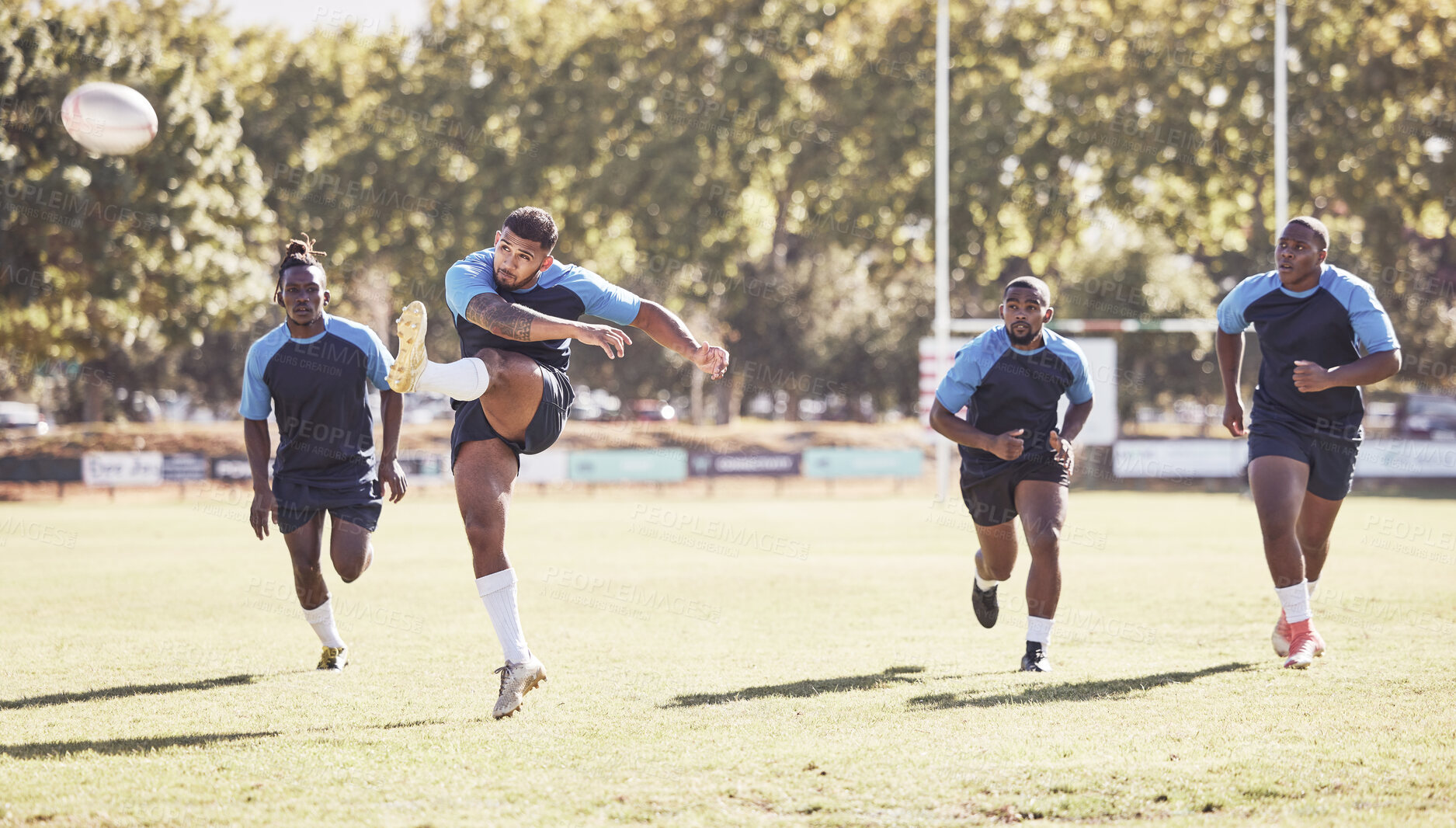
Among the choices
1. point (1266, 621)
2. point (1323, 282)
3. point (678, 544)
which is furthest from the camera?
A: point (678, 544)

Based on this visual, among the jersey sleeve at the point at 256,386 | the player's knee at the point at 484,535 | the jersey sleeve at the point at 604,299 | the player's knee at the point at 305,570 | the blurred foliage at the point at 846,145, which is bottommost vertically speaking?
the player's knee at the point at 305,570

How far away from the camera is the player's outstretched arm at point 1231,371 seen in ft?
24.0

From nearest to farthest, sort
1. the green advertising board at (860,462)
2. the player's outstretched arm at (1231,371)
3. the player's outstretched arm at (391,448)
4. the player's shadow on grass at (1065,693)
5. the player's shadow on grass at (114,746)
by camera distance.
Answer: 1. the player's shadow on grass at (114,746)
2. the player's shadow on grass at (1065,693)
3. the player's outstretched arm at (391,448)
4. the player's outstretched arm at (1231,371)
5. the green advertising board at (860,462)

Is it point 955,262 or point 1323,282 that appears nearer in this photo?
point 1323,282

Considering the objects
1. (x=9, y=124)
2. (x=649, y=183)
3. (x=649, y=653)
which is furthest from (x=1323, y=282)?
(x=649, y=183)

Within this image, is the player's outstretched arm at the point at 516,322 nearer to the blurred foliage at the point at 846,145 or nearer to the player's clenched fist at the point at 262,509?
the player's clenched fist at the point at 262,509

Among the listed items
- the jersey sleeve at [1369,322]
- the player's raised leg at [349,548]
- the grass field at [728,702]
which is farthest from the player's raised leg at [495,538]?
the jersey sleeve at [1369,322]

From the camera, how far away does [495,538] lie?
560 centimetres

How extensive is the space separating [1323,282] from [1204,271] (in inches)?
1590

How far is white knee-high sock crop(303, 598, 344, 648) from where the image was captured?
6977 millimetres

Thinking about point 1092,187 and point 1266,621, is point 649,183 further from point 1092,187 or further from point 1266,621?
point 1266,621

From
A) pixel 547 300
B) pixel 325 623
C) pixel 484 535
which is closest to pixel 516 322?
pixel 547 300

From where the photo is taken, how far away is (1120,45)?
3419 centimetres

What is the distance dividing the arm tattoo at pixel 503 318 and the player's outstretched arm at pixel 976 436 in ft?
8.57
